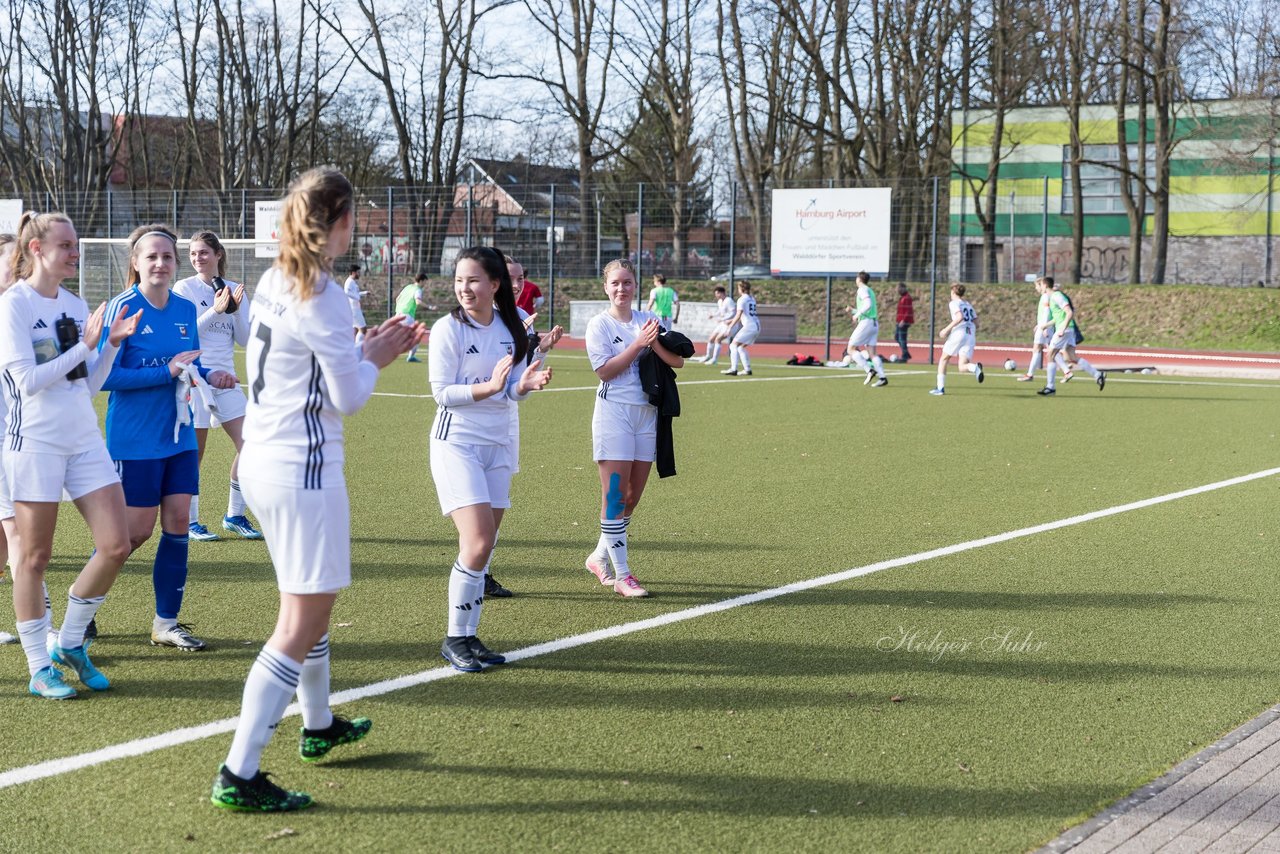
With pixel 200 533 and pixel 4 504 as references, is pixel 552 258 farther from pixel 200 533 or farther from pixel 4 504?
pixel 4 504

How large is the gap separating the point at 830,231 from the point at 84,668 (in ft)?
86.8

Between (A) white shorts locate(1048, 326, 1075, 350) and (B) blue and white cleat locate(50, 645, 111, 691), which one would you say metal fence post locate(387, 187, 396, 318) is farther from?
(B) blue and white cleat locate(50, 645, 111, 691)

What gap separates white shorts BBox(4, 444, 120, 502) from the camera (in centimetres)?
504

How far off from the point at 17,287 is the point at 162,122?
209 feet

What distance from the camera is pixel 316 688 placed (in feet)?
14.4

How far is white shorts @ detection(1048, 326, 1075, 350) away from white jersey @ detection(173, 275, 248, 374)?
1554 cm

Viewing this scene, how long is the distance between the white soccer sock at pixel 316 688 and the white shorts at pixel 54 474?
4.40ft

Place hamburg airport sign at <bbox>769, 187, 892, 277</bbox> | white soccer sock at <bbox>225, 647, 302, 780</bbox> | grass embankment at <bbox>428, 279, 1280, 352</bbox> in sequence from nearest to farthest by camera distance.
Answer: white soccer sock at <bbox>225, 647, 302, 780</bbox> → hamburg airport sign at <bbox>769, 187, 892, 277</bbox> → grass embankment at <bbox>428, 279, 1280, 352</bbox>

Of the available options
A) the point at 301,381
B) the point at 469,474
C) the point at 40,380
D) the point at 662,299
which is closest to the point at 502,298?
the point at 469,474

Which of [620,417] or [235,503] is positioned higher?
[620,417]

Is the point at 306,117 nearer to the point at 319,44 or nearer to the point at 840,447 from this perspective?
the point at 319,44

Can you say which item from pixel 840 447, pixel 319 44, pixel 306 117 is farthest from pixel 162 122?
pixel 840 447

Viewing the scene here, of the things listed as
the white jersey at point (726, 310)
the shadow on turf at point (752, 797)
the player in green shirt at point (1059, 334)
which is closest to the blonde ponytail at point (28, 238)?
the shadow on turf at point (752, 797)

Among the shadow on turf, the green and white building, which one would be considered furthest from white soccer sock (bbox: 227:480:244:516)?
the green and white building
